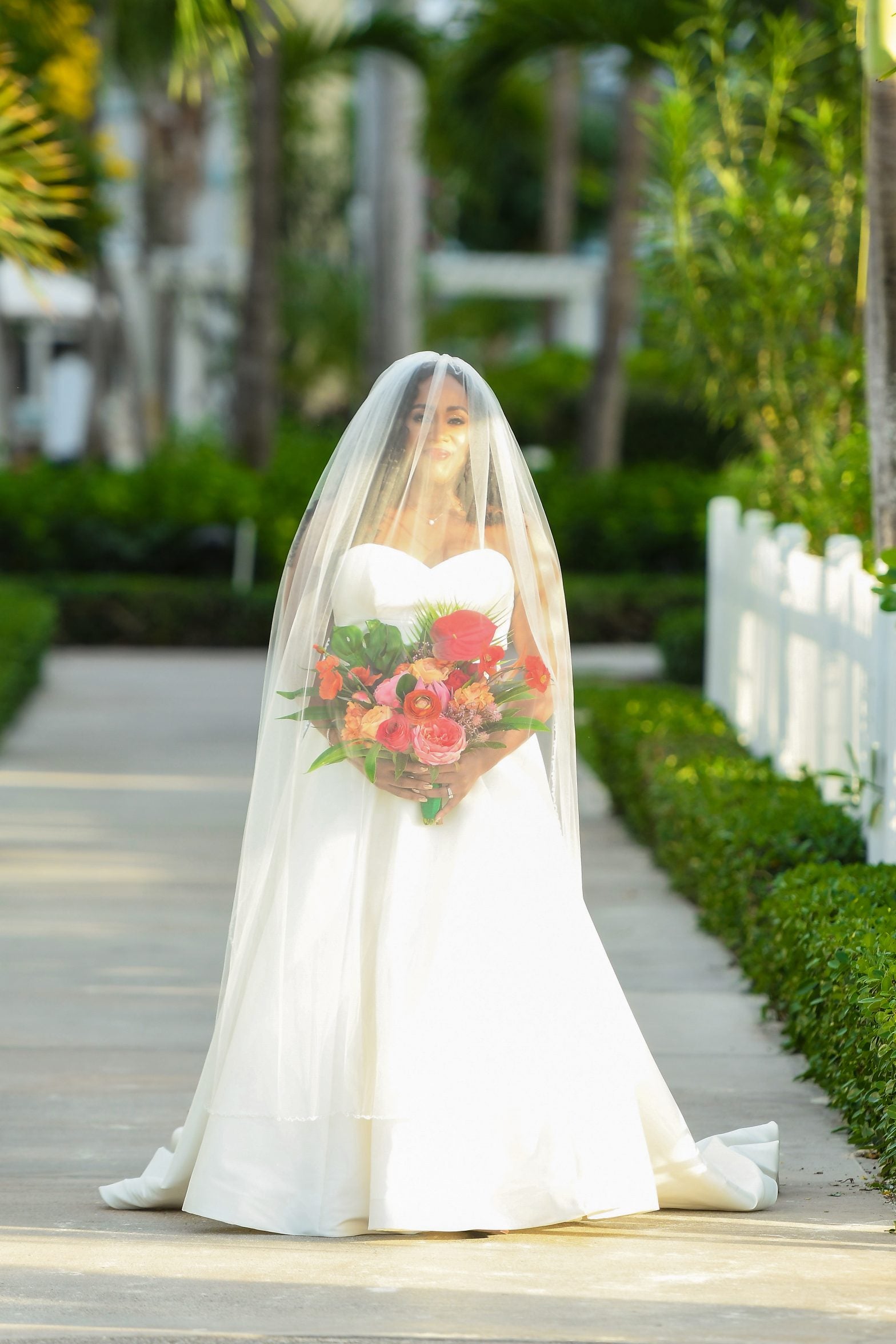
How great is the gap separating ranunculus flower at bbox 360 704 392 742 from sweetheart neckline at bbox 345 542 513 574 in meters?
0.32

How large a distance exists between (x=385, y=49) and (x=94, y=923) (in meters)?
12.3

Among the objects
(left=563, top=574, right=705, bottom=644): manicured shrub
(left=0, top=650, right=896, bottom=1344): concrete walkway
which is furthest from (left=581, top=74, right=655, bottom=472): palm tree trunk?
(left=0, top=650, right=896, bottom=1344): concrete walkway

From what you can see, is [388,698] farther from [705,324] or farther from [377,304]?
[377,304]

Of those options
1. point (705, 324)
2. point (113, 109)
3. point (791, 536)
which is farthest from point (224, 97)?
point (791, 536)

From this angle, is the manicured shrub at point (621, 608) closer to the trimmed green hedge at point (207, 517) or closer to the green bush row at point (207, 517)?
the trimmed green hedge at point (207, 517)

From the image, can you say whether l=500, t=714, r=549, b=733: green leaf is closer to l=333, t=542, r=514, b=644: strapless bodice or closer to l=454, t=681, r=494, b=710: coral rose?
l=454, t=681, r=494, b=710: coral rose

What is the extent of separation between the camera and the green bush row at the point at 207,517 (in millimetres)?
17797

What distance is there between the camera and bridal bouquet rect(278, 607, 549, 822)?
147 inches

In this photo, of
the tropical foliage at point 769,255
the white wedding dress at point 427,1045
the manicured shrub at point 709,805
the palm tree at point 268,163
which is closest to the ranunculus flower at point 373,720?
the white wedding dress at point 427,1045

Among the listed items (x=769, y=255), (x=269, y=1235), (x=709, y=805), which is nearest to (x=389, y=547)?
(x=269, y=1235)

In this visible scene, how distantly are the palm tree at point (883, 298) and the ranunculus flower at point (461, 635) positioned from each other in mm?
2515

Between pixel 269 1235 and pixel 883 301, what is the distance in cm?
370

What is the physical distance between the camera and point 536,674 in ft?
12.6

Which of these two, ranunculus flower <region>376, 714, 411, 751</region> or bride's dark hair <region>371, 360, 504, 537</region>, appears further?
bride's dark hair <region>371, 360, 504, 537</region>
